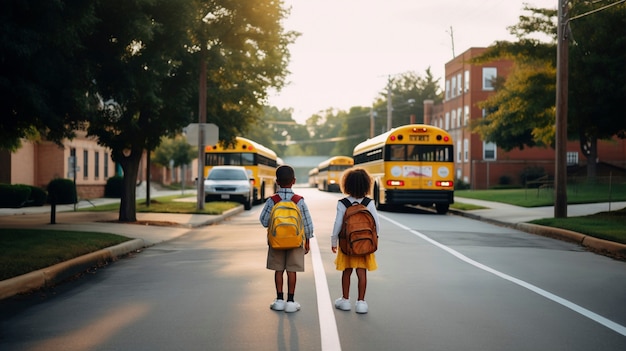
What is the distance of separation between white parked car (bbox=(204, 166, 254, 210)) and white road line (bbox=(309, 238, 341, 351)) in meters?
19.3

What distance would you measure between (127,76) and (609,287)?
32.7ft

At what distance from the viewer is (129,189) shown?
68.8 ft

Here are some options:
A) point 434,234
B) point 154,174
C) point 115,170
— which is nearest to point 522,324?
point 434,234

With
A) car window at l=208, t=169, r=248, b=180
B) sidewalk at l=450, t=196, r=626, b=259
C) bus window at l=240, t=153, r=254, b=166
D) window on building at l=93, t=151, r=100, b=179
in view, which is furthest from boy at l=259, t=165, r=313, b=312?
window on building at l=93, t=151, r=100, b=179

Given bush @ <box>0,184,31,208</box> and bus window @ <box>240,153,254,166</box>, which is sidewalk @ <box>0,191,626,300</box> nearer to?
bush @ <box>0,184,31,208</box>

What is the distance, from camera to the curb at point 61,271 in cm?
870

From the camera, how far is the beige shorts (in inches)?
293

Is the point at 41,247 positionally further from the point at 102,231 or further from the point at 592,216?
the point at 592,216

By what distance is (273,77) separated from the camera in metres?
30.4

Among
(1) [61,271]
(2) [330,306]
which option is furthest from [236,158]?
(2) [330,306]

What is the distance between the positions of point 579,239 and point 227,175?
Answer: 17942 mm

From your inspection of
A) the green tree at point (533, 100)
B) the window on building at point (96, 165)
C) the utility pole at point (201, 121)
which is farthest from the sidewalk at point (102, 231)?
the window on building at point (96, 165)

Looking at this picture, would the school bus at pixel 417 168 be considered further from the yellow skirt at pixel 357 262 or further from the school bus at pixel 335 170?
the school bus at pixel 335 170

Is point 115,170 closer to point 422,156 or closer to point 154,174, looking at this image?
point 154,174
